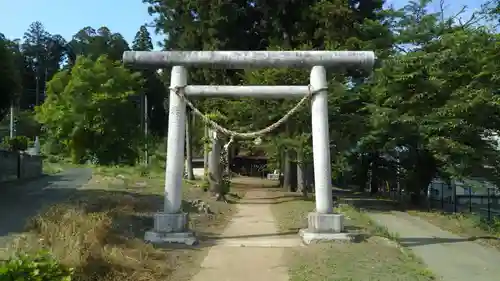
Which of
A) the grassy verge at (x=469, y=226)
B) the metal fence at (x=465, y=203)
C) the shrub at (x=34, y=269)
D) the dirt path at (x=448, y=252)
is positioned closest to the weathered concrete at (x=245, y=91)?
the dirt path at (x=448, y=252)

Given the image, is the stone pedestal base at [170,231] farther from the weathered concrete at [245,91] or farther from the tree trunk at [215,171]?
the tree trunk at [215,171]

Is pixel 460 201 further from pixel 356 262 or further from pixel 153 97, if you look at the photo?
pixel 153 97

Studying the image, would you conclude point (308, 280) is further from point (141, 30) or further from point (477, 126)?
point (141, 30)

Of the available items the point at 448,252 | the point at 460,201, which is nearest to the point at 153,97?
the point at 460,201

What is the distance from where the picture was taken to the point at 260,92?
12.6 m

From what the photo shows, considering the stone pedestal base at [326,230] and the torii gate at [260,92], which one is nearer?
the stone pedestal base at [326,230]

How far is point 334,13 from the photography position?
23.1 metres

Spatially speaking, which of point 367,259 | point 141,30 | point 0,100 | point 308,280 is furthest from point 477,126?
point 141,30

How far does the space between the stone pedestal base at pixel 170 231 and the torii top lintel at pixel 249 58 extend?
11.1 ft


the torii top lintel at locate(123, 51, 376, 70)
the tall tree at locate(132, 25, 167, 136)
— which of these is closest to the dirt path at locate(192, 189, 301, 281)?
the torii top lintel at locate(123, 51, 376, 70)

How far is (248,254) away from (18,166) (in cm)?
1529

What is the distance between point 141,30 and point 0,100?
5776 centimetres

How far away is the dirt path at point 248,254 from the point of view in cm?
855

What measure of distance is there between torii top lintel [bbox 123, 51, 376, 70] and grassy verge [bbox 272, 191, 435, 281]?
392cm
